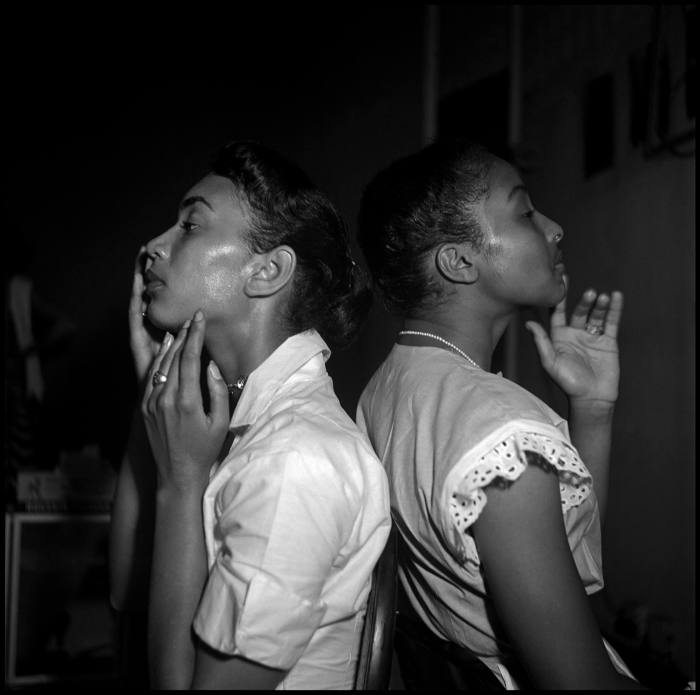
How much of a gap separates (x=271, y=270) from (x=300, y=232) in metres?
0.08

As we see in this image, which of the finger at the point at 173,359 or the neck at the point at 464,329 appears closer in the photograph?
the finger at the point at 173,359

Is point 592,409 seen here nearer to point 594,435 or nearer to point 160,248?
point 594,435

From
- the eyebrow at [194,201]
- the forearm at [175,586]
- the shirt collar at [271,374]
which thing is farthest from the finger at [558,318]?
the forearm at [175,586]

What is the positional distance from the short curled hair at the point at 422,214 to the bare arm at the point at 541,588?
0.38 m

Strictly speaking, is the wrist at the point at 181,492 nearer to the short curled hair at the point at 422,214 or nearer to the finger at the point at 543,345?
the short curled hair at the point at 422,214

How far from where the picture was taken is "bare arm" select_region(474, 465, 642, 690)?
2.89 ft

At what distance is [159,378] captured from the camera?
40.3 inches

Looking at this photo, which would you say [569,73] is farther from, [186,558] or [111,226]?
[186,558]

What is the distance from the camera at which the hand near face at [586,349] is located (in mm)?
1359

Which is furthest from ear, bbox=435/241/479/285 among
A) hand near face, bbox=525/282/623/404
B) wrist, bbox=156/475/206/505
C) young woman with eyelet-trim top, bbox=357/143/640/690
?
wrist, bbox=156/475/206/505

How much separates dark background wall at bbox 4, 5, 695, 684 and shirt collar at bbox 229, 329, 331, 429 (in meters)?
1.16

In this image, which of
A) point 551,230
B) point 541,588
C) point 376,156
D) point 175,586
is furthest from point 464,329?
point 376,156

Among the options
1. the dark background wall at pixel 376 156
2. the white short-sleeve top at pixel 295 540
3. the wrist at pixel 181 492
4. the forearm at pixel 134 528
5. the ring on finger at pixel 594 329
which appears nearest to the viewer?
the white short-sleeve top at pixel 295 540

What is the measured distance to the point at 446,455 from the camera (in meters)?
0.94
